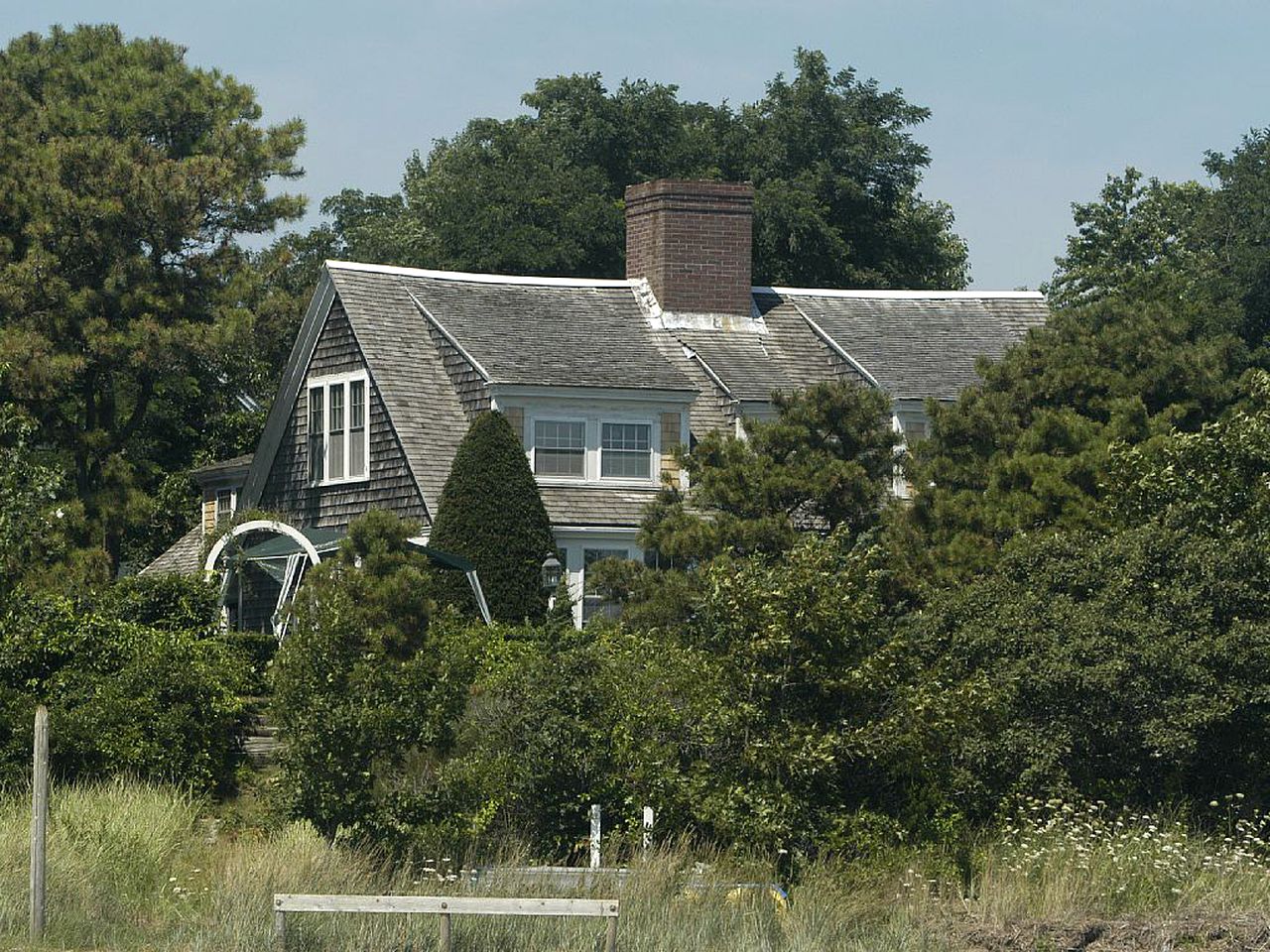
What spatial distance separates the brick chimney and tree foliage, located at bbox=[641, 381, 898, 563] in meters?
9.10

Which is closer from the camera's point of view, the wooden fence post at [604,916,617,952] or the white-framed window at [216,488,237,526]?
the wooden fence post at [604,916,617,952]

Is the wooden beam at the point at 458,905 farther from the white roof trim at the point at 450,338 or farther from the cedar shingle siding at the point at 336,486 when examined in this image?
the white roof trim at the point at 450,338

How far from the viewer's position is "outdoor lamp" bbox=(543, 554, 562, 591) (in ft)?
97.0

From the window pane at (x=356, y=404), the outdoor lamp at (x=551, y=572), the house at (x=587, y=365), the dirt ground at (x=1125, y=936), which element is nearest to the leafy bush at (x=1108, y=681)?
the dirt ground at (x=1125, y=936)

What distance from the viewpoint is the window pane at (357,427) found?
114 feet

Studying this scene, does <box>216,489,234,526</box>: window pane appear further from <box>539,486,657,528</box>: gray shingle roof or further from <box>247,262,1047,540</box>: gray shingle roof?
<box>539,486,657,528</box>: gray shingle roof

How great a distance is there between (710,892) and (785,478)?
34.7ft

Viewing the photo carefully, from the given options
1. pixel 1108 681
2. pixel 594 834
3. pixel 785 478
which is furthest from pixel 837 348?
pixel 594 834

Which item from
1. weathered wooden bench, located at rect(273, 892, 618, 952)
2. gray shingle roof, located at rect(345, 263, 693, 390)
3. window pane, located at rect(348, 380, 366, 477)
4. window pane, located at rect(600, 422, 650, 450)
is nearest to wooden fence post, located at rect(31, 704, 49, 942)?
weathered wooden bench, located at rect(273, 892, 618, 952)

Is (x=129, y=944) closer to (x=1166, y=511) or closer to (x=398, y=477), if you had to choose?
(x=1166, y=511)

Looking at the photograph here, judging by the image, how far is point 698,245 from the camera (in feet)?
123

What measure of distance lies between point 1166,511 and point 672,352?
15.4m

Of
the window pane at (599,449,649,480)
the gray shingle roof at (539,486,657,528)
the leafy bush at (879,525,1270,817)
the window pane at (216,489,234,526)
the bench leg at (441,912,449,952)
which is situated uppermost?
the window pane at (599,449,649,480)

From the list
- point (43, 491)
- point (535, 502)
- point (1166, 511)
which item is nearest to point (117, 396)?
point (535, 502)
